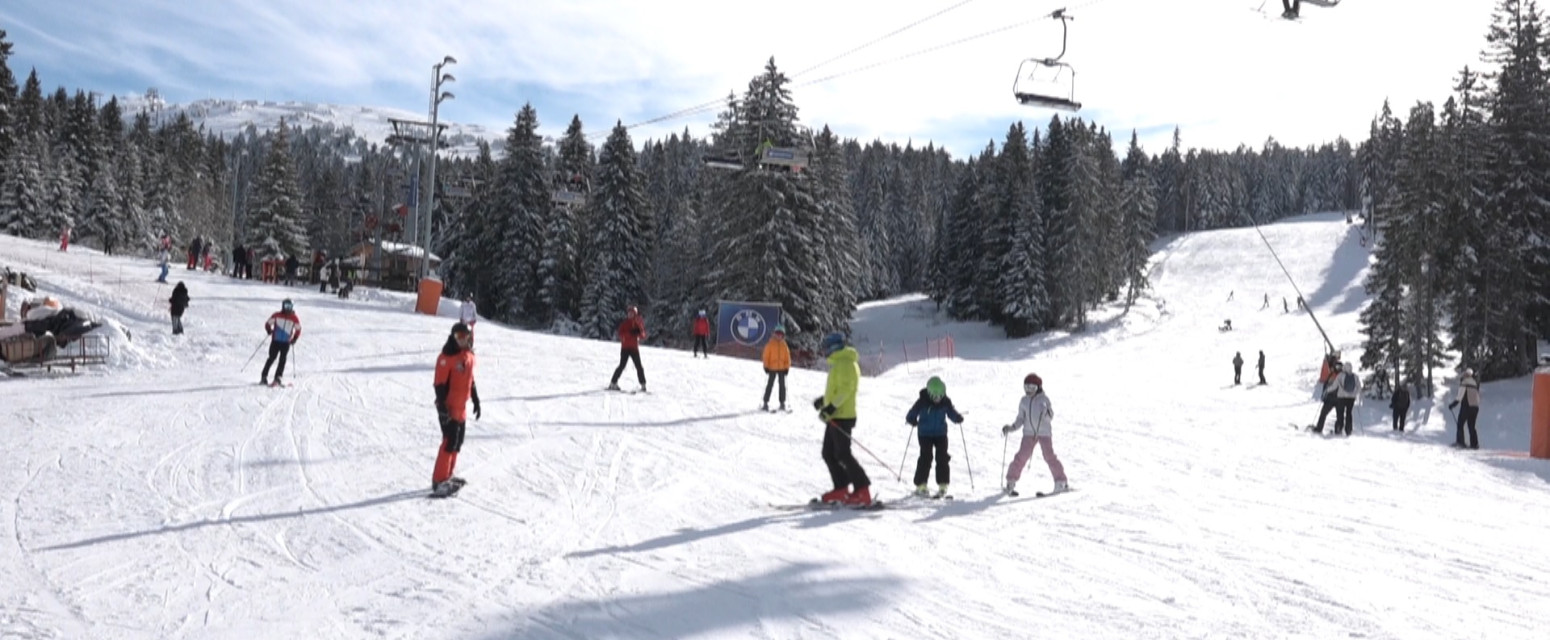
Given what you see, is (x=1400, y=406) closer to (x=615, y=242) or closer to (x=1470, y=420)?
(x=1470, y=420)

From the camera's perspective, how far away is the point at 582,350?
982 inches

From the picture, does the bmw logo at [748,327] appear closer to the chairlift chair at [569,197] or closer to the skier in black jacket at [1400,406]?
the chairlift chair at [569,197]

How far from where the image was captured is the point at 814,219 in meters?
39.4

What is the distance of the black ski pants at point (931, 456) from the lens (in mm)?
10070

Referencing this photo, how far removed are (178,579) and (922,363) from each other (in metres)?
31.6

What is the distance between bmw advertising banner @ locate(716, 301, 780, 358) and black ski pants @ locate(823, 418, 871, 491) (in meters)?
21.0

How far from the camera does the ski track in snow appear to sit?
6.25 metres

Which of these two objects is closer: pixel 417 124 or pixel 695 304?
pixel 417 124

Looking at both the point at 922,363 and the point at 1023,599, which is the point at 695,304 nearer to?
the point at 922,363

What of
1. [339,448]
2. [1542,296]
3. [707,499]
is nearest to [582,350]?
[339,448]

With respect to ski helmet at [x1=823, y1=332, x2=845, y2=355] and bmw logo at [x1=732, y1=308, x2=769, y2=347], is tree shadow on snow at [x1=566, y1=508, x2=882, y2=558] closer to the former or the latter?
ski helmet at [x1=823, y1=332, x2=845, y2=355]

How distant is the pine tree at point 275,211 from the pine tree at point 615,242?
20.3 meters

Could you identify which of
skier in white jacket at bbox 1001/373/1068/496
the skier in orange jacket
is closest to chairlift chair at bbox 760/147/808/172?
skier in white jacket at bbox 1001/373/1068/496

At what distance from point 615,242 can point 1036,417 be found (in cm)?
3953
